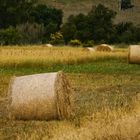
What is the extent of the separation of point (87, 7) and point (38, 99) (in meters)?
115

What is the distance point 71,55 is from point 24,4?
44.9 metres

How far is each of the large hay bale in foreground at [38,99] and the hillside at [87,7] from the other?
102006 mm

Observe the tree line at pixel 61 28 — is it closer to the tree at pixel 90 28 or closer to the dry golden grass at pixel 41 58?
the tree at pixel 90 28

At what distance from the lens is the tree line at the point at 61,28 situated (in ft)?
237

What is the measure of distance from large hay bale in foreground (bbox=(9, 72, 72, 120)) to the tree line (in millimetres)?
54700

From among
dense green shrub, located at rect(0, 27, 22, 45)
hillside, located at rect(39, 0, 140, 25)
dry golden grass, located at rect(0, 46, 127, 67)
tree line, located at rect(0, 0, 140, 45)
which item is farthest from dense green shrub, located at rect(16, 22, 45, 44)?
hillside, located at rect(39, 0, 140, 25)

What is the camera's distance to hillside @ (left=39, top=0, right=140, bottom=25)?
118 m

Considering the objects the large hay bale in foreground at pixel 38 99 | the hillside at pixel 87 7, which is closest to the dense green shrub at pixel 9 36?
the hillside at pixel 87 7

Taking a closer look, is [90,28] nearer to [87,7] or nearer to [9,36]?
[9,36]

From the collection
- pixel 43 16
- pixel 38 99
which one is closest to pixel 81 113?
pixel 38 99

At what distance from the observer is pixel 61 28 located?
76688mm

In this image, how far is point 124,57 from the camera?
3956cm

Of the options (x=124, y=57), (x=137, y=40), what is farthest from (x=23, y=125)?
(x=137, y=40)

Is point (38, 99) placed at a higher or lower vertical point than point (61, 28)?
higher
